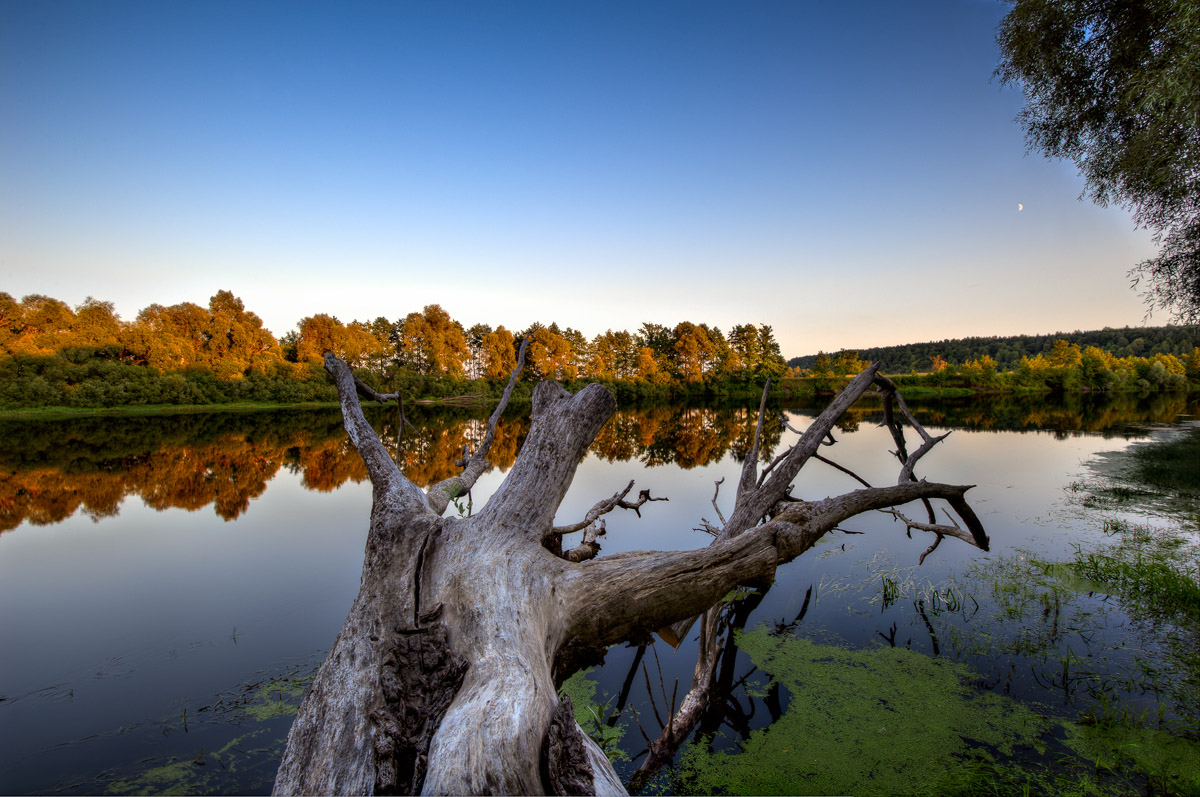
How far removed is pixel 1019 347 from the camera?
75.3 m

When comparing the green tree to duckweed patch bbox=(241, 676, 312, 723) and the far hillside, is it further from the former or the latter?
the far hillside

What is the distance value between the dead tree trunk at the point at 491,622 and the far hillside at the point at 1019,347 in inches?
2494

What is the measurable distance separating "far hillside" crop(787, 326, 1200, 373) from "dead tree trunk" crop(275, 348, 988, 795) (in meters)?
63.4

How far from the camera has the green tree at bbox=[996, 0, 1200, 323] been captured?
4.56 meters

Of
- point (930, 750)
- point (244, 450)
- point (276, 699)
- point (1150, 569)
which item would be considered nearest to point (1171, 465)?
point (1150, 569)

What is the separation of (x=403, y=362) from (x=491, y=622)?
47764 millimetres

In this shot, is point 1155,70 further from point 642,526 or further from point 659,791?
point 642,526

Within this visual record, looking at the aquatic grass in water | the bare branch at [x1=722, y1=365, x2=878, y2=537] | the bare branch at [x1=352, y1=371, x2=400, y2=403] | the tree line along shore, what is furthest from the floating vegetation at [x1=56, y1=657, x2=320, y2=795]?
the tree line along shore

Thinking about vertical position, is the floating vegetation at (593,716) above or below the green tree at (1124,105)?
below

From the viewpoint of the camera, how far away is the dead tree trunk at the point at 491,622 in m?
1.26

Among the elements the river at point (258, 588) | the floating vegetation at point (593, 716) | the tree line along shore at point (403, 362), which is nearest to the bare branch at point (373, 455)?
the floating vegetation at point (593, 716)

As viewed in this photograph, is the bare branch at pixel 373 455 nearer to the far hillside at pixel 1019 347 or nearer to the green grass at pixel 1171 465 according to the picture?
the green grass at pixel 1171 465

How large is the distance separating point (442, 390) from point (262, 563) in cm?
3619

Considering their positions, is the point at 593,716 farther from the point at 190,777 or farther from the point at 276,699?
the point at 276,699
